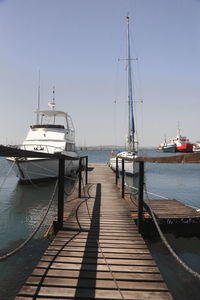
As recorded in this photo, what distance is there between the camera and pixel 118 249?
350cm

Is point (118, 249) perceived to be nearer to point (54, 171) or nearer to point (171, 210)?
point (171, 210)

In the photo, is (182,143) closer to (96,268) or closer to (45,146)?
(45,146)

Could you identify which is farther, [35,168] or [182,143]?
[182,143]

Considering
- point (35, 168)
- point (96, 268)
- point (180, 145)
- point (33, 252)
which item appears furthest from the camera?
point (180, 145)

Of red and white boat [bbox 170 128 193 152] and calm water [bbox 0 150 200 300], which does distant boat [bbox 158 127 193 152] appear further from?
calm water [bbox 0 150 200 300]

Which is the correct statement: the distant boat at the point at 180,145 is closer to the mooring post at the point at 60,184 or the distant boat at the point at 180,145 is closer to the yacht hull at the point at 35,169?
the yacht hull at the point at 35,169

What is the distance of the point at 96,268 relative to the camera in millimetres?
2852

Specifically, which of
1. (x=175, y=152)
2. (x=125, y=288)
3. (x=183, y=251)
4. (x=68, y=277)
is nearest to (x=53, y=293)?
(x=68, y=277)

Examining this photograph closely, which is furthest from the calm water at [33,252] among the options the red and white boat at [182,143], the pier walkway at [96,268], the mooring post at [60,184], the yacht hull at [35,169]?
the red and white boat at [182,143]

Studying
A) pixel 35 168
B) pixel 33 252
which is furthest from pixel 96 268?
pixel 35 168

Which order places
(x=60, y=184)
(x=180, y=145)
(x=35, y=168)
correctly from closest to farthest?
(x=60, y=184), (x=35, y=168), (x=180, y=145)

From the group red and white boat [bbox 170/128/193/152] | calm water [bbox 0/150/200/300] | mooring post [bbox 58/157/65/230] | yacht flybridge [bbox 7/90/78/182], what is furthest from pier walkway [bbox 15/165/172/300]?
red and white boat [bbox 170/128/193/152]

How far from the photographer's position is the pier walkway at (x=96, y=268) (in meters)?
2.34

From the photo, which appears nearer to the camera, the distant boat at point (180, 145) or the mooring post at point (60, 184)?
the mooring post at point (60, 184)
